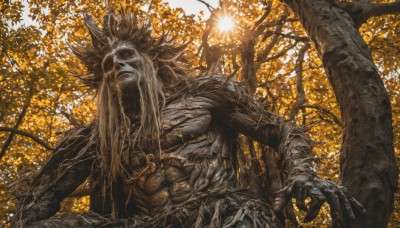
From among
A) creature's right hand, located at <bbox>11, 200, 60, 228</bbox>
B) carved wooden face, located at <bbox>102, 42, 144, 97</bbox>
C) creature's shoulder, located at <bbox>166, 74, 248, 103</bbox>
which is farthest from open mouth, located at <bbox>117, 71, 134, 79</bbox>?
creature's right hand, located at <bbox>11, 200, 60, 228</bbox>

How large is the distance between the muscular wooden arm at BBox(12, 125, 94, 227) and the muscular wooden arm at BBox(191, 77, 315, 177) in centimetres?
109

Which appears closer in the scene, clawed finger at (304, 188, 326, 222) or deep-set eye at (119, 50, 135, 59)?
clawed finger at (304, 188, 326, 222)

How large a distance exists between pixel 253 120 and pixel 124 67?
115 centimetres

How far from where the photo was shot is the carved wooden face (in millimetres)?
3764

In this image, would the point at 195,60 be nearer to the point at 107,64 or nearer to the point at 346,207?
the point at 107,64

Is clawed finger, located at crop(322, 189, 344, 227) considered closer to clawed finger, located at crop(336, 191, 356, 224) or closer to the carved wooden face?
clawed finger, located at crop(336, 191, 356, 224)

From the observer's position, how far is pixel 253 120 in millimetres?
3549

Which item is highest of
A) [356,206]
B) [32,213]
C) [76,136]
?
[76,136]

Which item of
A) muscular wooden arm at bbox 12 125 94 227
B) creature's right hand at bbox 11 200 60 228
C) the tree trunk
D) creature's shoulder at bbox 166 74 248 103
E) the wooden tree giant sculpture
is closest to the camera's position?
the tree trunk

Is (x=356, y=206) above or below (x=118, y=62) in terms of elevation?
below

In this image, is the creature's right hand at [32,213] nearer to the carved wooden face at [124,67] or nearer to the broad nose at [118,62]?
the carved wooden face at [124,67]

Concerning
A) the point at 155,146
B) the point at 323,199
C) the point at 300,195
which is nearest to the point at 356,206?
the point at 323,199

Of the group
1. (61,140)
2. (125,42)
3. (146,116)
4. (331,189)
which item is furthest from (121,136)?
(331,189)

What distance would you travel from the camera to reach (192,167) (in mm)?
3244
